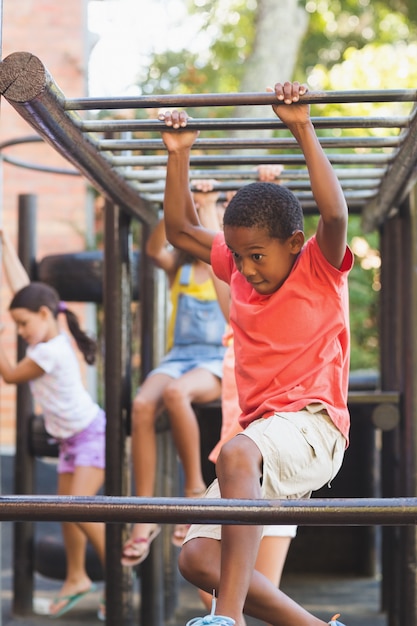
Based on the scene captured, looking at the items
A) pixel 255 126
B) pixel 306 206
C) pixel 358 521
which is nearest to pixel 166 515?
pixel 358 521

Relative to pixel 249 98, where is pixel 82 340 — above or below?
below

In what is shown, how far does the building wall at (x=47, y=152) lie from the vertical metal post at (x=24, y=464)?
363cm

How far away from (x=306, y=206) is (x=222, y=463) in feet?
5.90

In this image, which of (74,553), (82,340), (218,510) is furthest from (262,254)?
(82,340)

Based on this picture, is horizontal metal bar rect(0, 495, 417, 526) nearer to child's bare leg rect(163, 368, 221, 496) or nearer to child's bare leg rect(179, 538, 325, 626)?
child's bare leg rect(179, 538, 325, 626)

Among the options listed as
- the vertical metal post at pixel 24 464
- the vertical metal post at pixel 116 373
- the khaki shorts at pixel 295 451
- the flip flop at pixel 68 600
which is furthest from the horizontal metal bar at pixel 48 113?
the flip flop at pixel 68 600

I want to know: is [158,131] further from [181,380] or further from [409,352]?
[409,352]

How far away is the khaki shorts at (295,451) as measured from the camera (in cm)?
191

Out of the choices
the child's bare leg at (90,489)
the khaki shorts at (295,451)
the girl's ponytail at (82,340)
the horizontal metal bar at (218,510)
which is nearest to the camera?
the horizontal metal bar at (218,510)

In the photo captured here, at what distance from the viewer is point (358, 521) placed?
1.52 metres

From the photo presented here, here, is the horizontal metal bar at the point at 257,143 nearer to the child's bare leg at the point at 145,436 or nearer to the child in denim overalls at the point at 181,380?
the child in denim overalls at the point at 181,380

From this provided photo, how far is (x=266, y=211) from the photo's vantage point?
6.64 feet

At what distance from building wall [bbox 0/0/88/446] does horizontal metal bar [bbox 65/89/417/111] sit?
19.9ft

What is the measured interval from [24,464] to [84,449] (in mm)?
373
